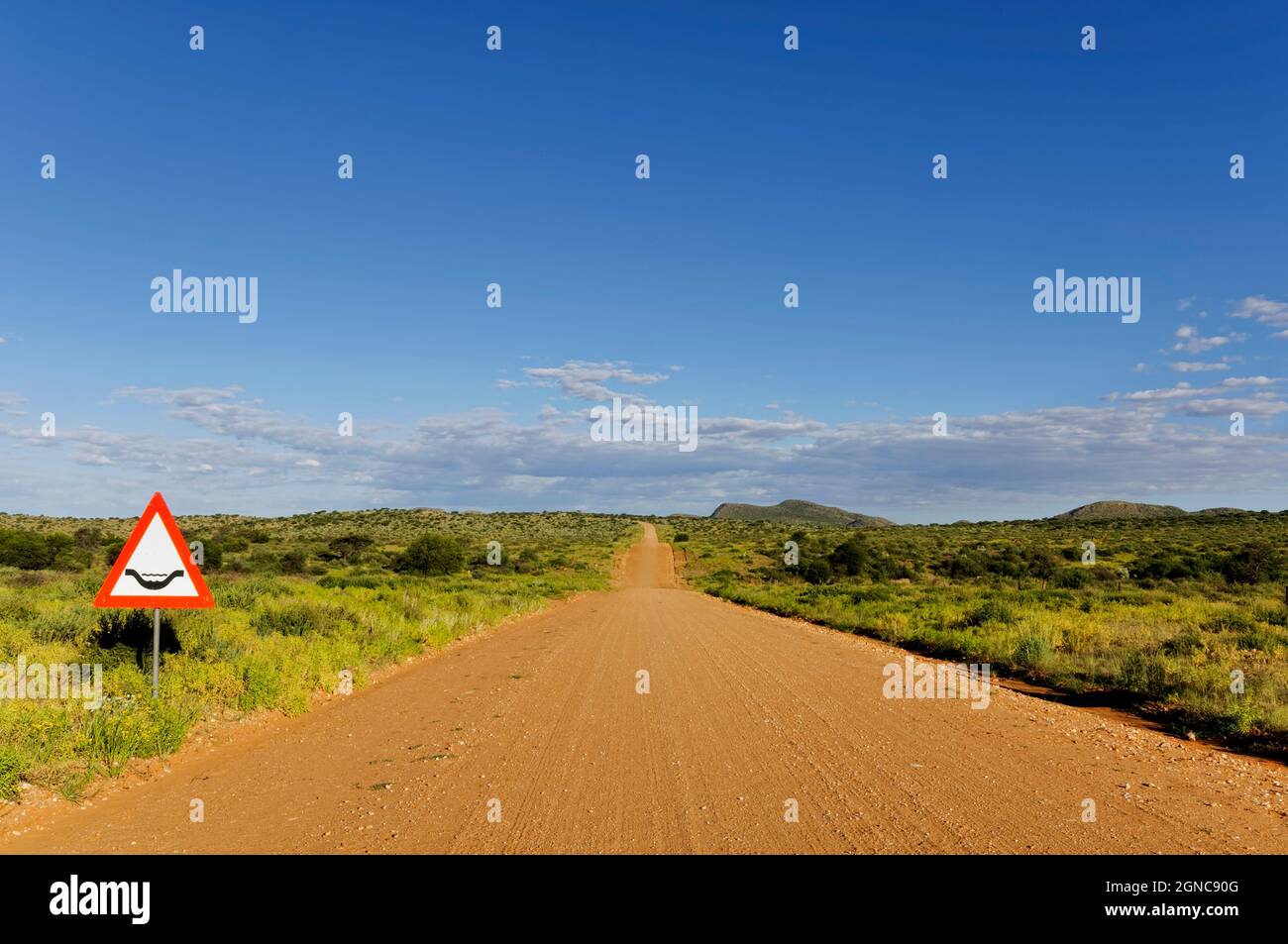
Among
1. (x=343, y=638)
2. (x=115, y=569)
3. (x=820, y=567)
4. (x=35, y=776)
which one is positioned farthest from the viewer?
(x=820, y=567)

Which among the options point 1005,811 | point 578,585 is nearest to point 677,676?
point 1005,811

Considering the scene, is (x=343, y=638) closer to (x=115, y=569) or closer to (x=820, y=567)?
(x=115, y=569)

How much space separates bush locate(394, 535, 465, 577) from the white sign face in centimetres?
2896

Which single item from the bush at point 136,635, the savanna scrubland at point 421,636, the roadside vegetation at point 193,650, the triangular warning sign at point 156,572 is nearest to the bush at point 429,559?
the savanna scrubland at point 421,636

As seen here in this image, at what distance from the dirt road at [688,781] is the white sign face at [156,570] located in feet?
6.27

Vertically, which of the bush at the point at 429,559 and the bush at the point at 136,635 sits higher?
the bush at the point at 136,635

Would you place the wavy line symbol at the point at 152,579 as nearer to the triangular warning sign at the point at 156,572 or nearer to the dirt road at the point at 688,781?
the triangular warning sign at the point at 156,572

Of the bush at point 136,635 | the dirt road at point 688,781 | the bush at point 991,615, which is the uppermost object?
the bush at point 136,635

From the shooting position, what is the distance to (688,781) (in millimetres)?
6840

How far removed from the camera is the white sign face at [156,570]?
8688 mm

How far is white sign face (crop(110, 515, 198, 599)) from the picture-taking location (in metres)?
8.69

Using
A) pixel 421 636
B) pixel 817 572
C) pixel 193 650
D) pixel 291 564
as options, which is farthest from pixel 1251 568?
pixel 291 564

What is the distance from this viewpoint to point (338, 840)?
5484mm
